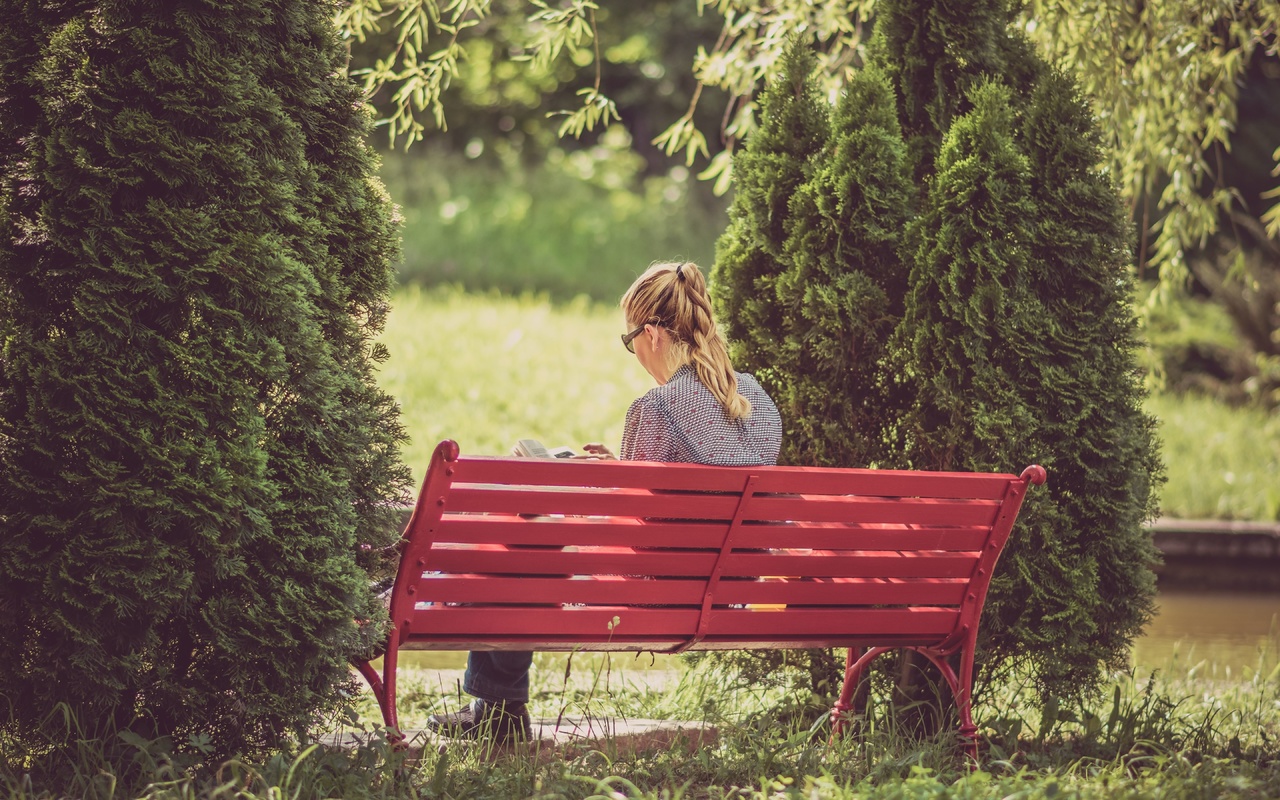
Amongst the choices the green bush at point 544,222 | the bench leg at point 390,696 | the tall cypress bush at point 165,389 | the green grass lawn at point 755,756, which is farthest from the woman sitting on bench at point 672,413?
the green bush at point 544,222

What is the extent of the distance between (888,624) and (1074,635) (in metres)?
0.68

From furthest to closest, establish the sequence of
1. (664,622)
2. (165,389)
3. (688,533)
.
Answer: (664,622), (688,533), (165,389)

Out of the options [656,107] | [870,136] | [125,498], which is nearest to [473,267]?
[656,107]

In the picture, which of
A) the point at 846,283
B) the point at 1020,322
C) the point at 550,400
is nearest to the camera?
the point at 1020,322

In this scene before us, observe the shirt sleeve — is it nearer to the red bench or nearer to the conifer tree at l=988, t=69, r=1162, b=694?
the red bench

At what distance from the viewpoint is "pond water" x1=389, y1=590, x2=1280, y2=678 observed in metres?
6.27

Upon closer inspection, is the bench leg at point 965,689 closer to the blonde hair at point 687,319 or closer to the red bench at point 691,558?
Answer: the red bench at point 691,558

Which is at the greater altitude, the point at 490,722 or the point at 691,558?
the point at 691,558

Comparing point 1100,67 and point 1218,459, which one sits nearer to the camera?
point 1100,67

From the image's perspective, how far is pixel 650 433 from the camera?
12.4 ft

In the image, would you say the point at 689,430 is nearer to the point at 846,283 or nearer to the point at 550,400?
the point at 846,283

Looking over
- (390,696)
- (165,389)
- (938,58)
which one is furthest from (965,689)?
(165,389)

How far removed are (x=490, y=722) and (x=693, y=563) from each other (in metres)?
0.82

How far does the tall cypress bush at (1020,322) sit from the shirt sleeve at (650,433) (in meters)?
0.85
